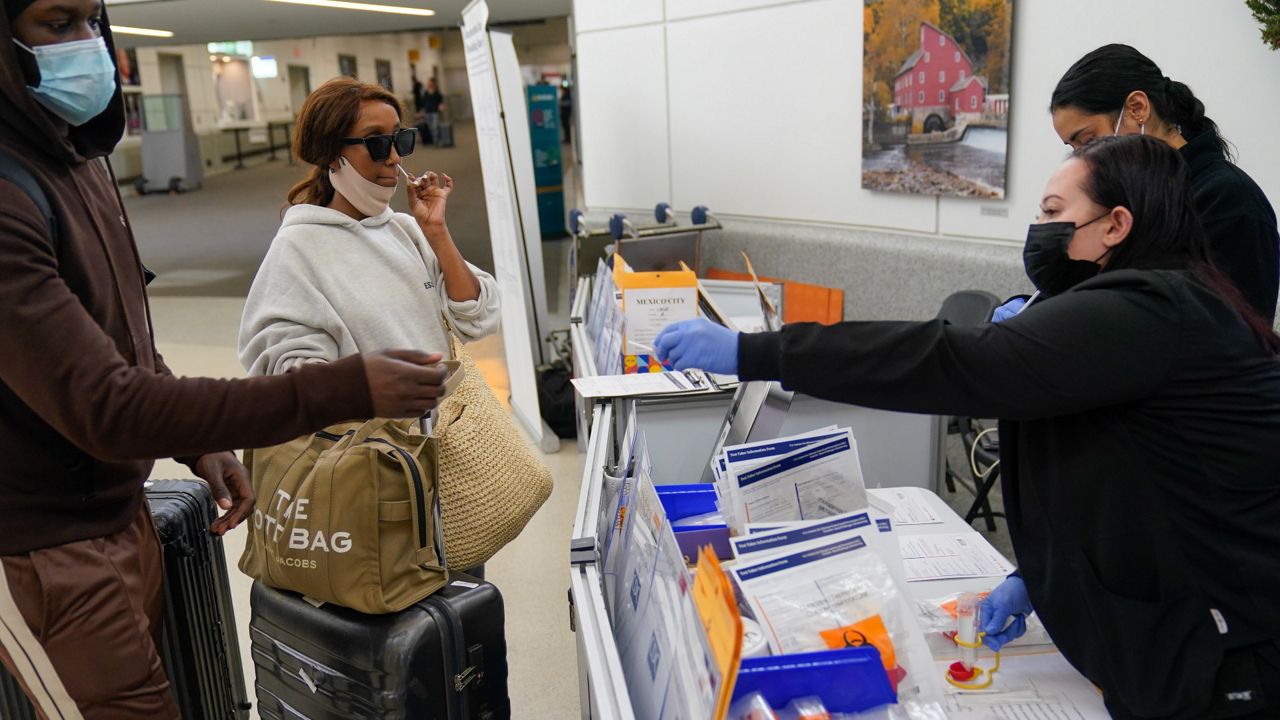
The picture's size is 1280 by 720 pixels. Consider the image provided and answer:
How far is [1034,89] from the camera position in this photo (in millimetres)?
3717

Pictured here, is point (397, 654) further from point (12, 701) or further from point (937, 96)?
point (937, 96)

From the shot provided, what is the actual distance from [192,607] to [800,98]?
393 centimetres

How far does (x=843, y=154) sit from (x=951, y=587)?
11.1 feet

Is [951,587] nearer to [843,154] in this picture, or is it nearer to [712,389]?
[712,389]

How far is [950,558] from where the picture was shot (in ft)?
5.93

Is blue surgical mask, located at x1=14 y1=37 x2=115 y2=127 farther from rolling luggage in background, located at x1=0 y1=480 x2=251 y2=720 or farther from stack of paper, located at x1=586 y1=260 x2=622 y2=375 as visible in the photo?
stack of paper, located at x1=586 y1=260 x2=622 y2=375

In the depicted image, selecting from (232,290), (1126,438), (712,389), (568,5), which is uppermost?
(568,5)

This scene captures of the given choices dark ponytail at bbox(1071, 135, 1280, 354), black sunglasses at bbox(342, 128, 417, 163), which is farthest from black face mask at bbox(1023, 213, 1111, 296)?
black sunglasses at bbox(342, 128, 417, 163)

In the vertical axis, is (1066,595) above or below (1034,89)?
below

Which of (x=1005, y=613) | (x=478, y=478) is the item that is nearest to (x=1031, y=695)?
(x=1005, y=613)

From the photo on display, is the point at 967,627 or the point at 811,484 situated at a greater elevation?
the point at 811,484

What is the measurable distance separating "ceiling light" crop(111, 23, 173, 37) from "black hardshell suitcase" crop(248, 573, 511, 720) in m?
8.33

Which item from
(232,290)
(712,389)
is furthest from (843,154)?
(232,290)

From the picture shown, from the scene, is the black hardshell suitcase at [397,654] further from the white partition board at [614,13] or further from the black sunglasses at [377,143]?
the white partition board at [614,13]
